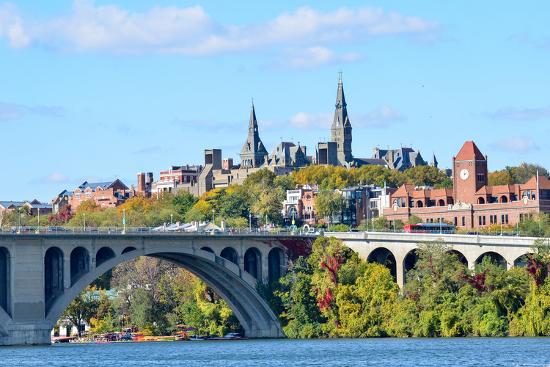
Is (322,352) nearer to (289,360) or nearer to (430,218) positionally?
(289,360)

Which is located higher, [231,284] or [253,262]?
[253,262]

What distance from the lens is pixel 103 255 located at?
131625 mm

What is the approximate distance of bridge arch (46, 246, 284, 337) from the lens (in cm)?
13600

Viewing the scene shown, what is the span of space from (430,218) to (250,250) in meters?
57.0

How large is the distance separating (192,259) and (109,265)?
387 inches

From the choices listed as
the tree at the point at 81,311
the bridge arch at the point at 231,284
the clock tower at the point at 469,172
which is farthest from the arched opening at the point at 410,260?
the clock tower at the point at 469,172

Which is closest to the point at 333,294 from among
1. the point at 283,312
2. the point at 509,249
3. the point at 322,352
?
the point at 283,312

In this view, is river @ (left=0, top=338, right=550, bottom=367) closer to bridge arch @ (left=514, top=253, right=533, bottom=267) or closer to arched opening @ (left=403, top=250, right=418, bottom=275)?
bridge arch @ (left=514, top=253, right=533, bottom=267)

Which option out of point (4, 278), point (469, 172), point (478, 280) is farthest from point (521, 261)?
point (469, 172)

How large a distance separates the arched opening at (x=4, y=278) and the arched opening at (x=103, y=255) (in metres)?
7.98

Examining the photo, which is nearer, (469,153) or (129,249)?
(129,249)

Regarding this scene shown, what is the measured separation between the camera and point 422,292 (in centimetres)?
13038

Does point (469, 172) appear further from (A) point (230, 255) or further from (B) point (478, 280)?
(B) point (478, 280)

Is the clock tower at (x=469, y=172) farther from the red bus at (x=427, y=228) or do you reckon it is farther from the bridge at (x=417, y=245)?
the bridge at (x=417, y=245)
